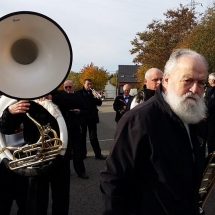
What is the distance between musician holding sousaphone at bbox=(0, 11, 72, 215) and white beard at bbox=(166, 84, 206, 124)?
0.99 meters

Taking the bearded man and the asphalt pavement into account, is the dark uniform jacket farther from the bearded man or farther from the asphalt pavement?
the asphalt pavement

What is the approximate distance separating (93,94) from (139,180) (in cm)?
498

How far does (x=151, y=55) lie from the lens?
25.5m


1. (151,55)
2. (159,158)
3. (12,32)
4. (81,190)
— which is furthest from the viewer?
(151,55)

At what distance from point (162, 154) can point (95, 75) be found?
2244 inches

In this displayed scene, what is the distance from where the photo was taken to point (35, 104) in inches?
112

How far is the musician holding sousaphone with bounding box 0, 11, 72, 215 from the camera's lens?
8.30 feet

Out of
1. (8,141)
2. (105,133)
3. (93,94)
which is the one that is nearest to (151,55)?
(105,133)

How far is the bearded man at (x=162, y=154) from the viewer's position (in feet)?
5.70

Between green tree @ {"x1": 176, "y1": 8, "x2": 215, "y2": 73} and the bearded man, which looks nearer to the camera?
the bearded man

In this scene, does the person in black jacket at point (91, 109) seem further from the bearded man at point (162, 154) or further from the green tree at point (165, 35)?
the green tree at point (165, 35)

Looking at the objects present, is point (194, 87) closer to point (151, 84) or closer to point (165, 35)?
point (151, 84)

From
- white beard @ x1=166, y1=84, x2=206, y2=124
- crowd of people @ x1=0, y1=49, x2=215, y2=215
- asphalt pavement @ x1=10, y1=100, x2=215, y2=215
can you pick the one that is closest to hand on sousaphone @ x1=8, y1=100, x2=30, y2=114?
crowd of people @ x1=0, y1=49, x2=215, y2=215

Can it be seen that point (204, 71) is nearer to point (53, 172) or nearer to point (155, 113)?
point (155, 113)
